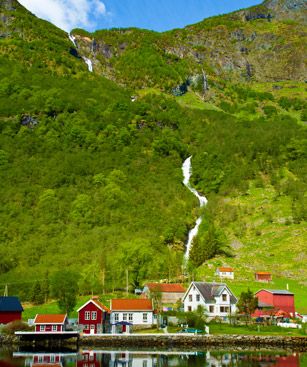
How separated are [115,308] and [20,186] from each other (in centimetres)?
7620

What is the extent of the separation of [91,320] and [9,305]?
496 inches

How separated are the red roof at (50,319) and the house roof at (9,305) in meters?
7.62

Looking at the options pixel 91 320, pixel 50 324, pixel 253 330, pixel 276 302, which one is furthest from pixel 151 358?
pixel 276 302

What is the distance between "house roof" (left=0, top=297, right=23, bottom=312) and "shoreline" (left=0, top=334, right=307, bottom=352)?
783cm

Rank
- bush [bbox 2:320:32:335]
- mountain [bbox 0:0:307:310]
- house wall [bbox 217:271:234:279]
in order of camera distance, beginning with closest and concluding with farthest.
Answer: bush [bbox 2:320:32:335], house wall [bbox 217:271:234:279], mountain [bbox 0:0:307:310]

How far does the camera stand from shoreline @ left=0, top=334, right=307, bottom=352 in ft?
225

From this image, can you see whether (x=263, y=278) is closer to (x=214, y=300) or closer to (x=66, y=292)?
(x=214, y=300)

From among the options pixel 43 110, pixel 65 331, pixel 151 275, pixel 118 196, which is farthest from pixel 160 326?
pixel 43 110

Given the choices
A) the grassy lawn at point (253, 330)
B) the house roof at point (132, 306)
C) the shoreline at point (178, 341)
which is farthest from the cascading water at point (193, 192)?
the shoreline at point (178, 341)

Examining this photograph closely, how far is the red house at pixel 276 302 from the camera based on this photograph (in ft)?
284

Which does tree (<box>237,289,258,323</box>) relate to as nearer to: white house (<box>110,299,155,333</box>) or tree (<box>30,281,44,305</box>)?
white house (<box>110,299,155,333</box>)

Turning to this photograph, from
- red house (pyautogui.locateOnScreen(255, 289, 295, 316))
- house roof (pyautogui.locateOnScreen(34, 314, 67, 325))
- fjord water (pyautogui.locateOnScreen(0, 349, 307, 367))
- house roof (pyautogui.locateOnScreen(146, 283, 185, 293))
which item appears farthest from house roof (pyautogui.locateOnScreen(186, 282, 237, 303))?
fjord water (pyautogui.locateOnScreen(0, 349, 307, 367))

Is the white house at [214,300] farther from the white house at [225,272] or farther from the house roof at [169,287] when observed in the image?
the white house at [225,272]

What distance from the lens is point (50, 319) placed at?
75500 mm
